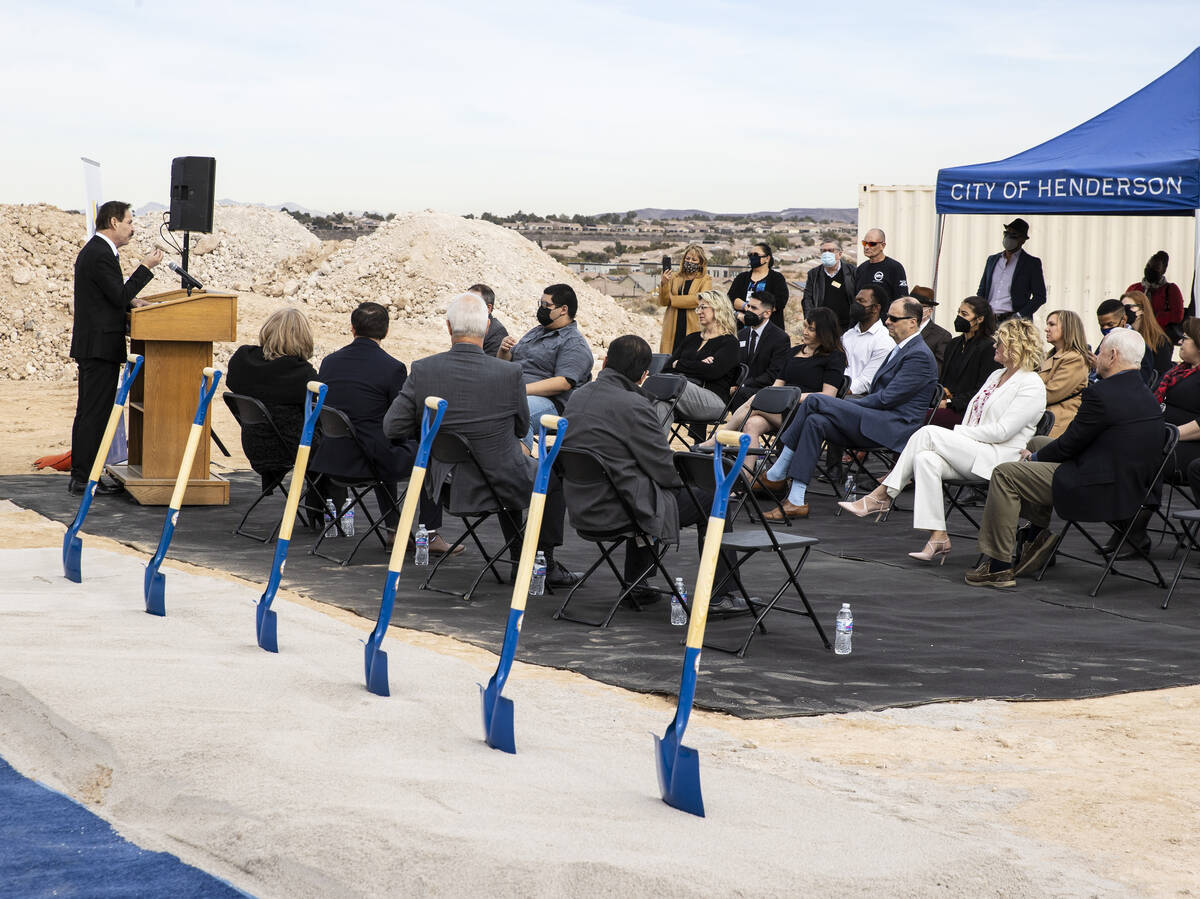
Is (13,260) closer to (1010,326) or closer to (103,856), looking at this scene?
(1010,326)

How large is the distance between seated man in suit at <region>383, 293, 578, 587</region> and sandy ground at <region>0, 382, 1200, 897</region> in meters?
1.35

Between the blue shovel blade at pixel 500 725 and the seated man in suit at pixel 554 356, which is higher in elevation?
the seated man in suit at pixel 554 356

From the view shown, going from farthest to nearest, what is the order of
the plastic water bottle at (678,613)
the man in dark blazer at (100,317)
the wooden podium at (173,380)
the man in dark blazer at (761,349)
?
the man in dark blazer at (761,349) < the man in dark blazer at (100,317) < the wooden podium at (173,380) < the plastic water bottle at (678,613)

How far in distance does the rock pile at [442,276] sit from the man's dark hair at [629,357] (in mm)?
22773

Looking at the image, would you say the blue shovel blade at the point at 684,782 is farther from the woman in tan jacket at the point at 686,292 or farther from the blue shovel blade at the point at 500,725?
the woman in tan jacket at the point at 686,292

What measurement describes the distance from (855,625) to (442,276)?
1052 inches

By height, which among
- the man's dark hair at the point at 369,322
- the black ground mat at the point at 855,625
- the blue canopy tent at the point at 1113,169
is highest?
the blue canopy tent at the point at 1113,169

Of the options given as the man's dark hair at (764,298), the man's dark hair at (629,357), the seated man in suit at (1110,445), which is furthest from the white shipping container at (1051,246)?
the man's dark hair at (629,357)

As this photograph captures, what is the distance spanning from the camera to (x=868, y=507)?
9.49 meters

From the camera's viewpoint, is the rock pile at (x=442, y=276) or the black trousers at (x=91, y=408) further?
the rock pile at (x=442, y=276)

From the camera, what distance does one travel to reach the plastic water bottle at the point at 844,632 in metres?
6.00

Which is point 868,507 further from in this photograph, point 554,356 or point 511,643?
point 511,643

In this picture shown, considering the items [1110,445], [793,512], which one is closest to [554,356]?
[793,512]

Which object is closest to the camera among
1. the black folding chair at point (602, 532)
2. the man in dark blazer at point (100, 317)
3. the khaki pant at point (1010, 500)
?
the black folding chair at point (602, 532)
